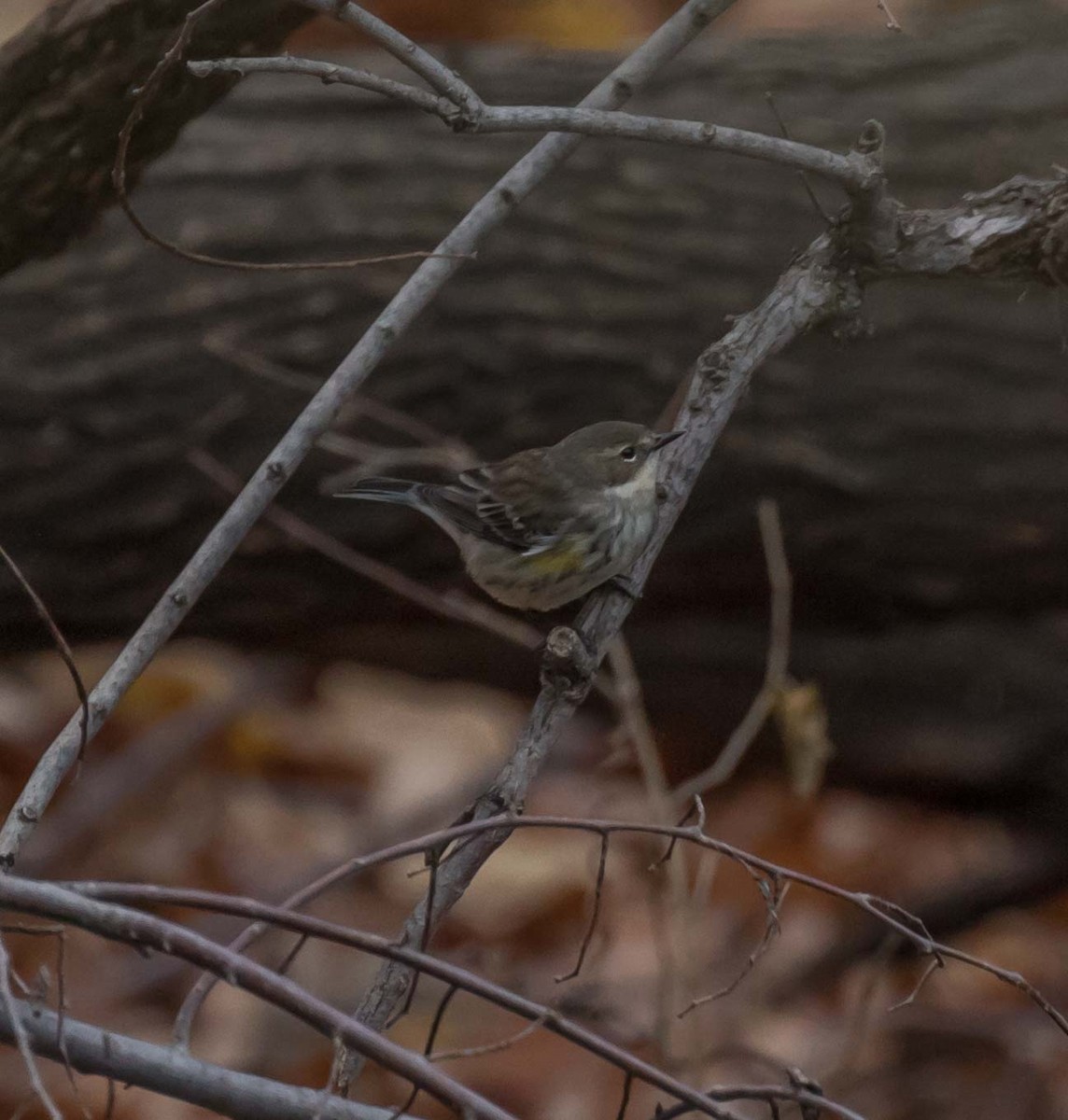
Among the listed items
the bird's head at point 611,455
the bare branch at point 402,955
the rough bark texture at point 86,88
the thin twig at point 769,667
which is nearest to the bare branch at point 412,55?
the rough bark texture at point 86,88

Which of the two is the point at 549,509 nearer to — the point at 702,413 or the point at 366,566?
the point at 366,566

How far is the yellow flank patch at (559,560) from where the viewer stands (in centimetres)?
405

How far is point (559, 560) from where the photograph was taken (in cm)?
411

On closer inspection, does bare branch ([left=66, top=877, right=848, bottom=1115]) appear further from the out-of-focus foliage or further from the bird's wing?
the bird's wing

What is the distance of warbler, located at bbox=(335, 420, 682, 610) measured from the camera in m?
4.05

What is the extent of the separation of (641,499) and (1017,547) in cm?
168

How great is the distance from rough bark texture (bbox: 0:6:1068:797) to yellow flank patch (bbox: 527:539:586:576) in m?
1.05

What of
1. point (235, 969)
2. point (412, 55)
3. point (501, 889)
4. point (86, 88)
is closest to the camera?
point (235, 969)

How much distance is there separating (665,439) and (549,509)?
1055 millimetres

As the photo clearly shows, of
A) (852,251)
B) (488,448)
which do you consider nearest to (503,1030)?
(488,448)

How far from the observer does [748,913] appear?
586 cm

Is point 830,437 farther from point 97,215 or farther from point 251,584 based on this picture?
point 97,215

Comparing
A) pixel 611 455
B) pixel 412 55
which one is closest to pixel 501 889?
pixel 611 455

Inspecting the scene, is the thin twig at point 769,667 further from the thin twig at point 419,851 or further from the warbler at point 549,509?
the thin twig at point 419,851
